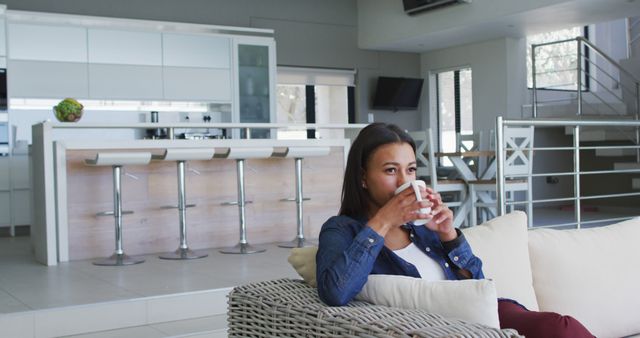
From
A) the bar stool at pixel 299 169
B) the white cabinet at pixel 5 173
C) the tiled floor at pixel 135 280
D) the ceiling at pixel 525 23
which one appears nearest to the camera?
the tiled floor at pixel 135 280

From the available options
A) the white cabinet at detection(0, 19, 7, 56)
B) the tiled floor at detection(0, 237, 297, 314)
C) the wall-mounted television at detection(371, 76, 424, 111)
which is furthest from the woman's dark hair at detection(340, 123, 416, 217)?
the wall-mounted television at detection(371, 76, 424, 111)

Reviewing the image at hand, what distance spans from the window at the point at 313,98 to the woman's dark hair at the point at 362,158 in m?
7.50

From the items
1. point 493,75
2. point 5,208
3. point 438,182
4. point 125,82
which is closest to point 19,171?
point 5,208

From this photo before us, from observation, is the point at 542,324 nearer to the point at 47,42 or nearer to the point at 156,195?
the point at 156,195

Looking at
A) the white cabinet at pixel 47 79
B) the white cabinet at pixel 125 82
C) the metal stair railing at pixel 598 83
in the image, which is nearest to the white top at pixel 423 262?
the white cabinet at pixel 47 79

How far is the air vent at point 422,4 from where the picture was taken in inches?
329

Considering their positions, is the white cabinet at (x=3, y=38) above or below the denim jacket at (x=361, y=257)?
above

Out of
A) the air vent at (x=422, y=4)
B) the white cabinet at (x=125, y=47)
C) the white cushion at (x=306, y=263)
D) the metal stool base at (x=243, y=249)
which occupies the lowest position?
the metal stool base at (x=243, y=249)

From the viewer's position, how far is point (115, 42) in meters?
7.68

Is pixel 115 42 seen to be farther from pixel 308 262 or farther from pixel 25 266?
pixel 308 262

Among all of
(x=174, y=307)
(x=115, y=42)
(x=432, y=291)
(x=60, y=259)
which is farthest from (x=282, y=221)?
(x=432, y=291)

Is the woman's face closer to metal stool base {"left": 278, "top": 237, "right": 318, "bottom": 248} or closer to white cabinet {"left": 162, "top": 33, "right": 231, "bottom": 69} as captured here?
metal stool base {"left": 278, "top": 237, "right": 318, "bottom": 248}

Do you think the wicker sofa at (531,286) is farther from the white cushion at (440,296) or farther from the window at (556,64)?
the window at (556,64)

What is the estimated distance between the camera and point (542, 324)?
172 cm
